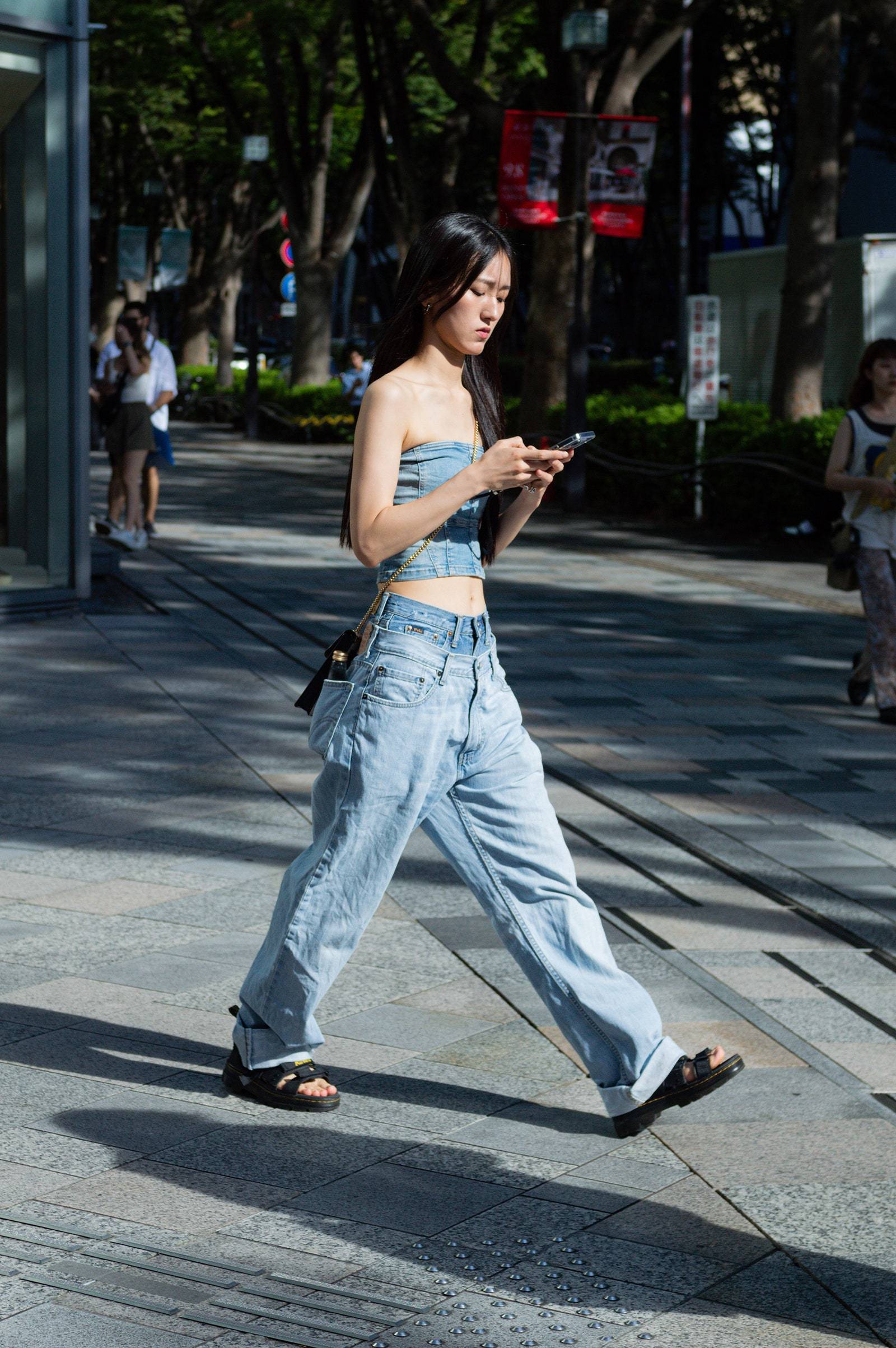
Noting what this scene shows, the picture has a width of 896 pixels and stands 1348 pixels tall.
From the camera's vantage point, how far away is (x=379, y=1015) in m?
4.35

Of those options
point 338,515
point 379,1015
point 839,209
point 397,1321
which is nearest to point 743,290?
point 338,515

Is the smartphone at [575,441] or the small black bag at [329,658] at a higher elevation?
the smartphone at [575,441]

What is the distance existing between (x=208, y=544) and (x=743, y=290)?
9.85 m

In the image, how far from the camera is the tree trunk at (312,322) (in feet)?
105

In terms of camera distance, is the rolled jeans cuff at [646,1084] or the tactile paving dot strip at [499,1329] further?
the rolled jeans cuff at [646,1084]

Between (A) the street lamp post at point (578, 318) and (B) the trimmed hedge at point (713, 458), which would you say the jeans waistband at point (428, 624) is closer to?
(B) the trimmed hedge at point (713, 458)

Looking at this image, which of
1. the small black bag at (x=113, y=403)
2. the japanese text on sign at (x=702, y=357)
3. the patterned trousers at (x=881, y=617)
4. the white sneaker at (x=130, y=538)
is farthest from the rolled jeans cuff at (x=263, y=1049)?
the japanese text on sign at (x=702, y=357)

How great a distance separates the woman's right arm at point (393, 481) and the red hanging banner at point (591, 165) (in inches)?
603

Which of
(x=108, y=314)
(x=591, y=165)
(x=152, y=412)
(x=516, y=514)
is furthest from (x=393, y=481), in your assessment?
(x=108, y=314)

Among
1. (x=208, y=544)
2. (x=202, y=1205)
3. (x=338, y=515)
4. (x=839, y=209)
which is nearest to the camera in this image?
(x=202, y=1205)

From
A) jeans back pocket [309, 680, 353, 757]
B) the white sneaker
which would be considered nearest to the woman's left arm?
jeans back pocket [309, 680, 353, 757]

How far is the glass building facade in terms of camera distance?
35.2ft

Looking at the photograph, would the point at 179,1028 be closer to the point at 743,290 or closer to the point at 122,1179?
the point at 122,1179

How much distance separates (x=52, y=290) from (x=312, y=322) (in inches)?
893
